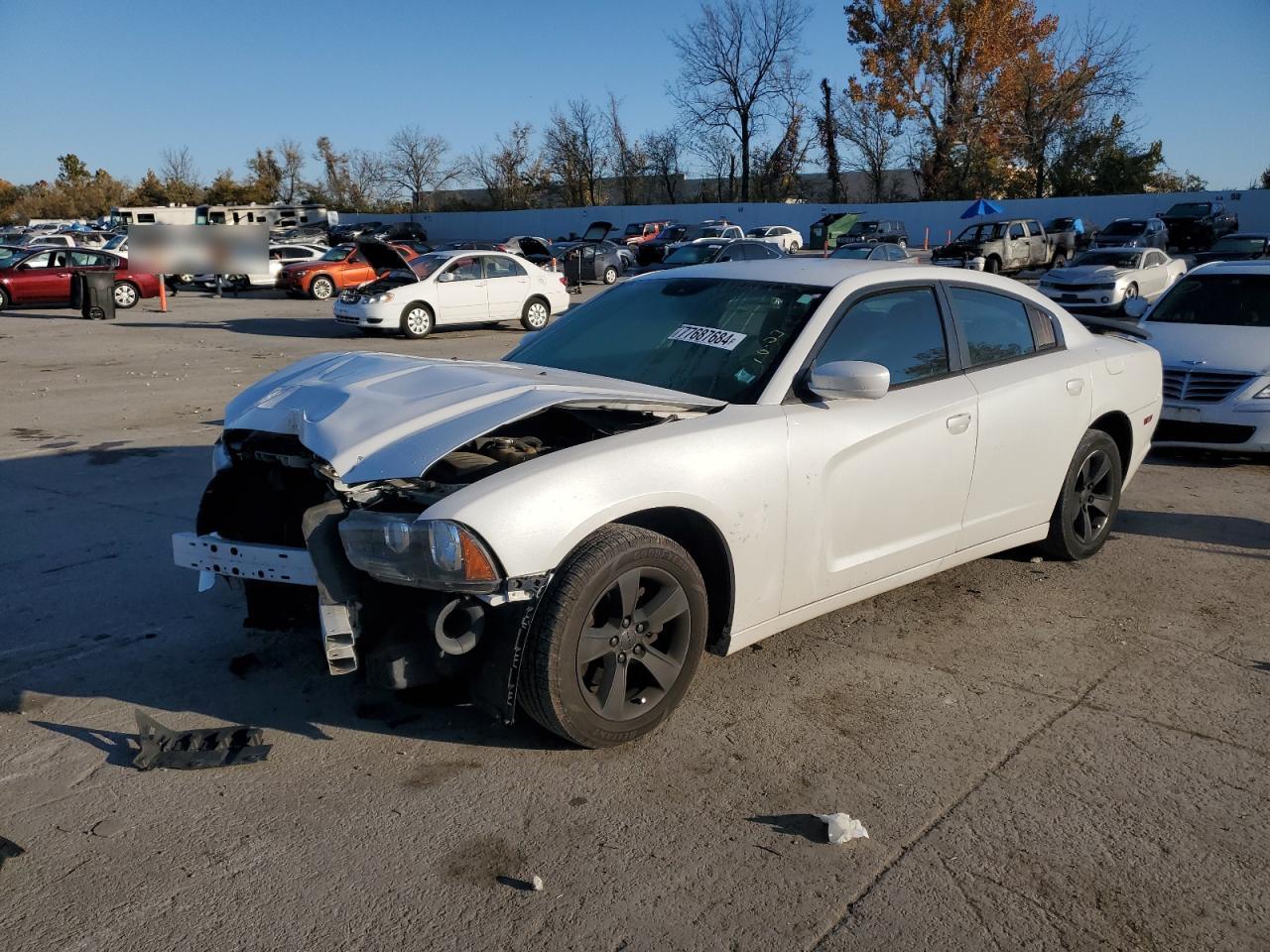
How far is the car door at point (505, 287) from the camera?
65.5 feet

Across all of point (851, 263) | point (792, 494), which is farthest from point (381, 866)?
point (851, 263)

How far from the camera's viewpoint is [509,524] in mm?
3166

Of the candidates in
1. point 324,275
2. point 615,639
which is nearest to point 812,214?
point 324,275

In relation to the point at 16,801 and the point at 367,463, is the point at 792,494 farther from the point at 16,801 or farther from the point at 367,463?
the point at 16,801

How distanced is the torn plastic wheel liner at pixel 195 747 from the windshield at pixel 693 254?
22.4 meters

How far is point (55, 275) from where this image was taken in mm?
24297

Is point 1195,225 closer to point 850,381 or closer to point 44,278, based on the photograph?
point 44,278

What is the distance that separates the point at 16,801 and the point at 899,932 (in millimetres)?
2652

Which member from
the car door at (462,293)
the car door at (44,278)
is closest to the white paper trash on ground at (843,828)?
the car door at (462,293)

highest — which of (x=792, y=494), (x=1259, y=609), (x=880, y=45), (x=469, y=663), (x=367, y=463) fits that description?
(x=880, y=45)

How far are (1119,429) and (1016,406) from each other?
1.24 metres

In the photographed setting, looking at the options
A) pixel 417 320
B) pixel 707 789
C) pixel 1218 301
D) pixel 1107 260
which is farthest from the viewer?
pixel 1107 260

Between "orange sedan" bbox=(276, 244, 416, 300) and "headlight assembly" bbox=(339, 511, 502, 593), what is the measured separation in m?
24.6

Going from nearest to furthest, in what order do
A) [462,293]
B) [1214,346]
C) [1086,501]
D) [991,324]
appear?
[991,324] < [1086,501] < [1214,346] < [462,293]
